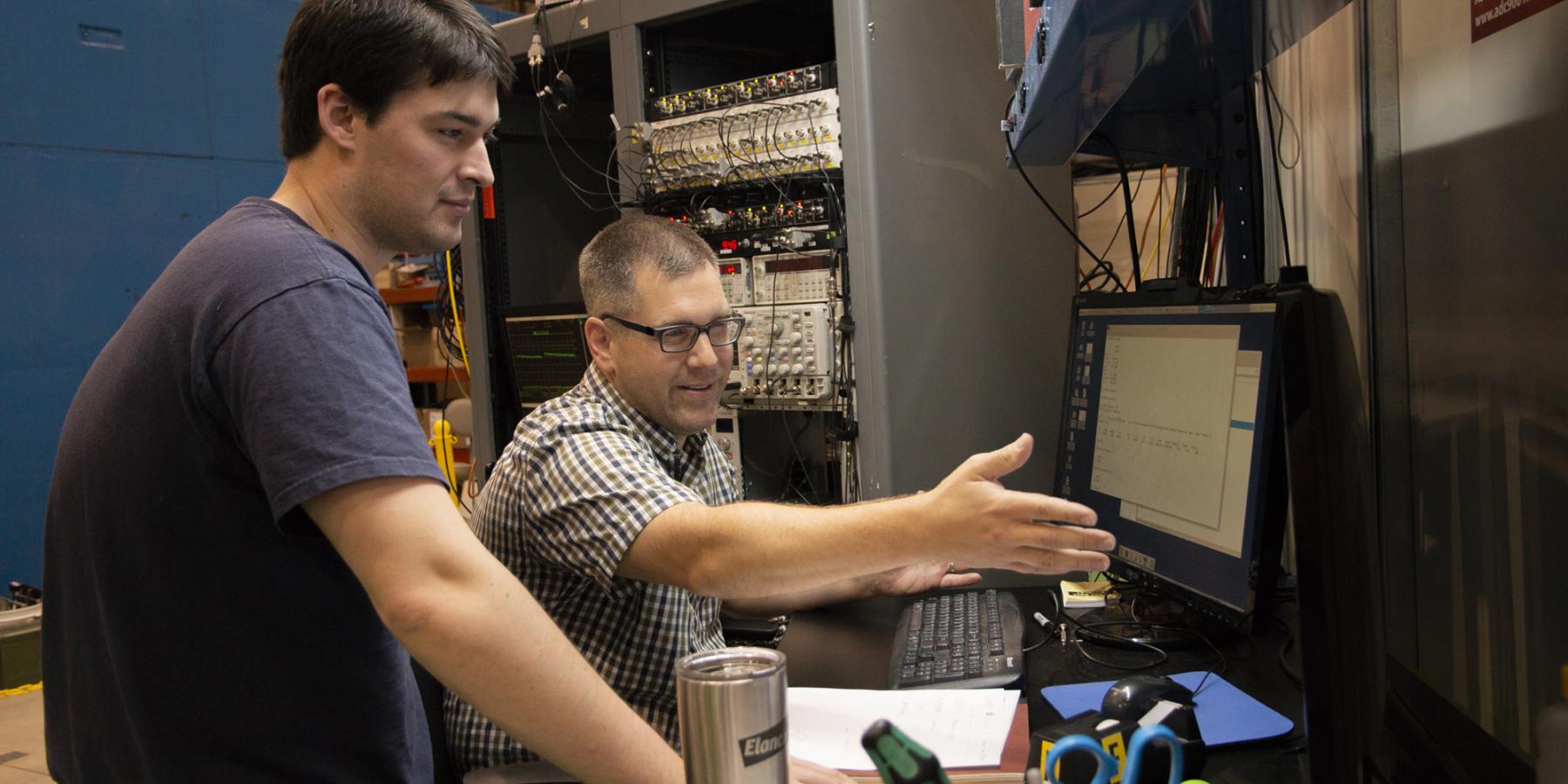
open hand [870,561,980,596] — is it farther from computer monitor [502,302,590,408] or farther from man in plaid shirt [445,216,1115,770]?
computer monitor [502,302,590,408]

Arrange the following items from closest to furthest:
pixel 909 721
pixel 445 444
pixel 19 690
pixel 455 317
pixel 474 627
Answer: pixel 474 627 → pixel 909 721 → pixel 19 690 → pixel 445 444 → pixel 455 317

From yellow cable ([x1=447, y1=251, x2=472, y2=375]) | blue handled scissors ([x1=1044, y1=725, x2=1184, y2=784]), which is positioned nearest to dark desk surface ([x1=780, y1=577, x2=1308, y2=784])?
blue handled scissors ([x1=1044, y1=725, x2=1184, y2=784])

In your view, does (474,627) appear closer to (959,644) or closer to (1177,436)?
(959,644)

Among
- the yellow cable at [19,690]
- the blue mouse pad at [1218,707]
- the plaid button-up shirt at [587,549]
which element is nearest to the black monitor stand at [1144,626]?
the blue mouse pad at [1218,707]

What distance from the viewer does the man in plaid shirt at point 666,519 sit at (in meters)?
0.94

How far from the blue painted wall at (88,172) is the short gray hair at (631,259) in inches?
121

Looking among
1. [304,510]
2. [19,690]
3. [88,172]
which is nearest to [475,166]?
[304,510]

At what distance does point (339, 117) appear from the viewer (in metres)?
0.97

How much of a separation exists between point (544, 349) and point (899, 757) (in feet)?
7.63

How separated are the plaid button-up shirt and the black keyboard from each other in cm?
29

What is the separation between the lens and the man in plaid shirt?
936mm

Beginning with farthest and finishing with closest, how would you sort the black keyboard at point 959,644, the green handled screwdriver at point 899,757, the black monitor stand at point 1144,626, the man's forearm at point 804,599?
the man's forearm at point 804,599 → the black monitor stand at point 1144,626 → the black keyboard at point 959,644 → the green handled screwdriver at point 899,757

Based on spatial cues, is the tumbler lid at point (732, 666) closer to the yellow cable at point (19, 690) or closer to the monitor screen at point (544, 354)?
the monitor screen at point (544, 354)

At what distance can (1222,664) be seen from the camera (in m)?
1.25
